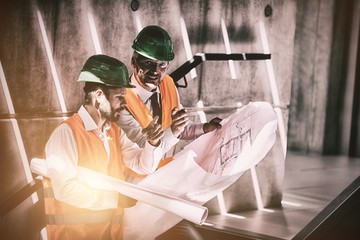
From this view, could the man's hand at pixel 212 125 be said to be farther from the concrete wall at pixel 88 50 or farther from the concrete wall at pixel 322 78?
the concrete wall at pixel 322 78

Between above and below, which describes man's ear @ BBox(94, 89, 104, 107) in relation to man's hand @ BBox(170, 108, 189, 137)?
above

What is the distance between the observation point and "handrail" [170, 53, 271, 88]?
5.12 metres

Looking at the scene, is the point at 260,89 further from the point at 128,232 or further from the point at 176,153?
the point at 128,232

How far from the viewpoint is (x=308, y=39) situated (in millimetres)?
9820

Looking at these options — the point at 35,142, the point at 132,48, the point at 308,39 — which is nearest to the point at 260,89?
the point at 132,48

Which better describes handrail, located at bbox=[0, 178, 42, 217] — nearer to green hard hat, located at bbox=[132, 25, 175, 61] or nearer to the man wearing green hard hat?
the man wearing green hard hat

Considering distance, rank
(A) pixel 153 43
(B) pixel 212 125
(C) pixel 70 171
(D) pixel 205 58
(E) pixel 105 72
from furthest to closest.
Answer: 1. (D) pixel 205 58
2. (B) pixel 212 125
3. (A) pixel 153 43
4. (E) pixel 105 72
5. (C) pixel 70 171

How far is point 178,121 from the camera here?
4.89m

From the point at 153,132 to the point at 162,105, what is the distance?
27cm

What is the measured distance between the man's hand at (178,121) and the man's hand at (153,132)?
0.58 feet

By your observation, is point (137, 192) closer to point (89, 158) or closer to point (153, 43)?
point (89, 158)

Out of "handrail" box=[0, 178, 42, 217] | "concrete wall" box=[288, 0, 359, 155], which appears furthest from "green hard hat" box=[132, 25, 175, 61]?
"concrete wall" box=[288, 0, 359, 155]

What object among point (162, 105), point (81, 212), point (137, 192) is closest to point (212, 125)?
point (162, 105)

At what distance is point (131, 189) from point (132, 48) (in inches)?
45.8
